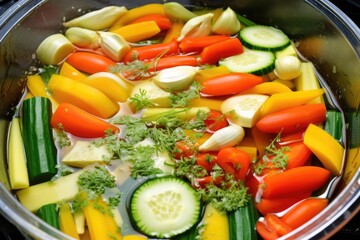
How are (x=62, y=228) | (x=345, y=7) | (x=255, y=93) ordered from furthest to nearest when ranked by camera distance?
(x=345, y=7)
(x=255, y=93)
(x=62, y=228)

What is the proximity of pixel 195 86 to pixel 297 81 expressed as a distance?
32 centimetres

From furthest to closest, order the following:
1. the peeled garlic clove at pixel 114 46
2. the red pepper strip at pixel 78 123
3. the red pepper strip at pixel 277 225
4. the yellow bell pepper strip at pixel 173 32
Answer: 1. the yellow bell pepper strip at pixel 173 32
2. the peeled garlic clove at pixel 114 46
3. the red pepper strip at pixel 78 123
4. the red pepper strip at pixel 277 225

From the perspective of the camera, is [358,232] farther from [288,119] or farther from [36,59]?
[36,59]

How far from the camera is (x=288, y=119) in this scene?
1.40 metres

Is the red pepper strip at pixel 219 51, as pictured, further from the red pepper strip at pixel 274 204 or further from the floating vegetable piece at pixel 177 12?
the red pepper strip at pixel 274 204

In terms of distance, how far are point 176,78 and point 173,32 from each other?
0.29 meters

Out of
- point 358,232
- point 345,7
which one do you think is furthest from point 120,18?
point 358,232

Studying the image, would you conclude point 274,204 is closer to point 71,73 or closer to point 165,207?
point 165,207

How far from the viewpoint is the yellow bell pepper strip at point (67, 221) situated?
1210 millimetres

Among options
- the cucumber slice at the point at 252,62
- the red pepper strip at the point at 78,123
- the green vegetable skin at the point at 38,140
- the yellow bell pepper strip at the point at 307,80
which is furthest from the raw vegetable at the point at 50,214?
the yellow bell pepper strip at the point at 307,80

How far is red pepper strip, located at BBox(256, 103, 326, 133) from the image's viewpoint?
139 cm

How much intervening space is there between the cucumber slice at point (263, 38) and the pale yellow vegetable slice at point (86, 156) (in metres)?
0.61

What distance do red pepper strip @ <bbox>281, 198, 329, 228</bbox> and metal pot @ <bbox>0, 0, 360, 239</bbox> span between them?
0.08 m

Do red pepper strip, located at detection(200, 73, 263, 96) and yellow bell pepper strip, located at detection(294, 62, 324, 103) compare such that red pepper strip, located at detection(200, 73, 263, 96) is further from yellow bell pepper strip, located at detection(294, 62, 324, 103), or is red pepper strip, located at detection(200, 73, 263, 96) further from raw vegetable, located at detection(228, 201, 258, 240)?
raw vegetable, located at detection(228, 201, 258, 240)
